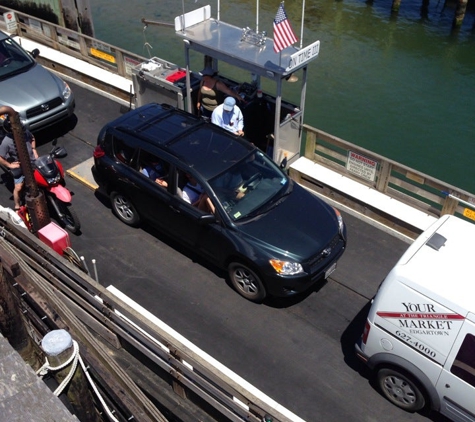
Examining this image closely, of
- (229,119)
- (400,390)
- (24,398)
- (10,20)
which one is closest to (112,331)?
(24,398)

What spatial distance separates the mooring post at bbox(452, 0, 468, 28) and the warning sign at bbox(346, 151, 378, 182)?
19.7 m

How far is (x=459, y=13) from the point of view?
26906 millimetres

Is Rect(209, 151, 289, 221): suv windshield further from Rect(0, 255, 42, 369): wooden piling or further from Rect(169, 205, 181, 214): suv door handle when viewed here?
Rect(0, 255, 42, 369): wooden piling

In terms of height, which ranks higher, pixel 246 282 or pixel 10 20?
pixel 10 20

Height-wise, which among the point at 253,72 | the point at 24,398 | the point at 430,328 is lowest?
the point at 430,328

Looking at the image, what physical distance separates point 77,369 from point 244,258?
4.18 metres

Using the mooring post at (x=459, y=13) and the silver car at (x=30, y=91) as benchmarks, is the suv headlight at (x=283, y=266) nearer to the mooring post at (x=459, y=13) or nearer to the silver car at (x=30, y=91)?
the silver car at (x=30, y=91)

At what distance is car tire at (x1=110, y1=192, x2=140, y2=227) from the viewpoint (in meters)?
9.79

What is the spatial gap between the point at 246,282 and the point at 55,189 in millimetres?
3536

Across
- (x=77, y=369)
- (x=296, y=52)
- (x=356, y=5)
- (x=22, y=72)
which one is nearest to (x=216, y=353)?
(x=77, y=369)

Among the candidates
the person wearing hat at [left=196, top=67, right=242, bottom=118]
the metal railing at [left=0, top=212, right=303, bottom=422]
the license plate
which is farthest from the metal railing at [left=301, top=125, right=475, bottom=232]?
the metal railing at [left=0, top=212, right=303, bottom=422]

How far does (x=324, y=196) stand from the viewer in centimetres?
1105

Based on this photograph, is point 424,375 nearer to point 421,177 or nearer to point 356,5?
point 421,177

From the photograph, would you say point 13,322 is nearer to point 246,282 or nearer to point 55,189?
point 246,282
